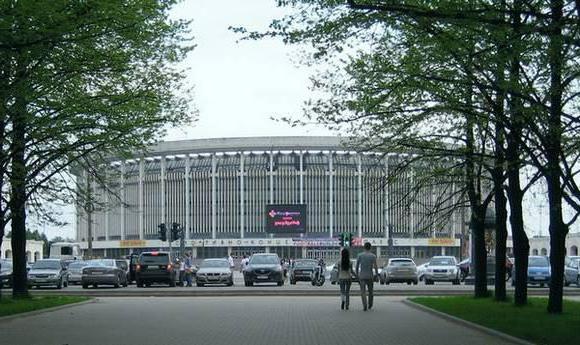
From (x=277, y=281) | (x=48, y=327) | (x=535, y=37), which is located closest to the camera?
(x=535, y=37)

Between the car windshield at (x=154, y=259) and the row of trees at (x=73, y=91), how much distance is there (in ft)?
47.5

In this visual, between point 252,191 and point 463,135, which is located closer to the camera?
point 463,135

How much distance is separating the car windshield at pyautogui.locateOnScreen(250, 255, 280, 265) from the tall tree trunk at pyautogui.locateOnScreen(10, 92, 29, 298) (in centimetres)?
1799

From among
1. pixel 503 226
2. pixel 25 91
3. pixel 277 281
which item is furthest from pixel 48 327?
pixel 277 281

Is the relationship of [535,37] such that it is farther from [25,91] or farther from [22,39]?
[25,91]

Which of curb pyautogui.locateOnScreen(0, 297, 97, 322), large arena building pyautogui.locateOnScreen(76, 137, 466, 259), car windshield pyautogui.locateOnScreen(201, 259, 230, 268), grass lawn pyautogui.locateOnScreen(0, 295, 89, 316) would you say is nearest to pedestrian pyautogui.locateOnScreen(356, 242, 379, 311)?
A: curb pyautogui.locateOnScreen(0, 297, 97, 322)

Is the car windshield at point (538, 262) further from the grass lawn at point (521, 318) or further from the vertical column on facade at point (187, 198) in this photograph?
the vertical column on facade at point (187, 198)

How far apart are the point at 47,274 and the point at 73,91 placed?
22825mm

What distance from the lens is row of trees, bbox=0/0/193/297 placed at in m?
16.1

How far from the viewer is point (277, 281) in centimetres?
4522

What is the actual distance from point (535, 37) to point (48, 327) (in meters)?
11.4

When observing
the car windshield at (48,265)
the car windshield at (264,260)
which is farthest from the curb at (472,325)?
the car windshield at (48,265)

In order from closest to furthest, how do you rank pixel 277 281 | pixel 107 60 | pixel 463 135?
pixel 107 60
pixel 463 135
pixel 277 281

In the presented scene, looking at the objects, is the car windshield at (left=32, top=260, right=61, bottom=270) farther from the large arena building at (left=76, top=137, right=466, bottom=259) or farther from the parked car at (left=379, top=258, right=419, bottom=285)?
the large arena building at (left=76, top=137, right=466, bottom=259)
